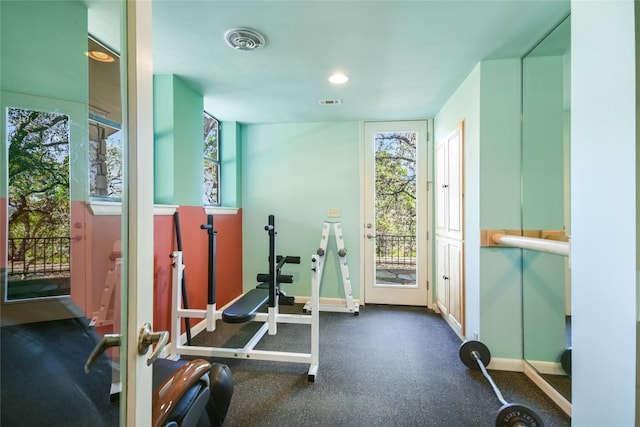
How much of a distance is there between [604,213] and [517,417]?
1110mm

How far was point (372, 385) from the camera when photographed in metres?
1.92

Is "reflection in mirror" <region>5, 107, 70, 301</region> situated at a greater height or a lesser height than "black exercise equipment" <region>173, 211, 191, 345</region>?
greater

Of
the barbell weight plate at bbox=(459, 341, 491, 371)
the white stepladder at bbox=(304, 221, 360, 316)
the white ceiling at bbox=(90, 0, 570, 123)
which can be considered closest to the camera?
the white ceiling at bbox=(90, 0, 570, 123)

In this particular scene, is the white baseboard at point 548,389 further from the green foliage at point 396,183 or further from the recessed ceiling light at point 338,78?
the recessed ceiling light at point 338,78

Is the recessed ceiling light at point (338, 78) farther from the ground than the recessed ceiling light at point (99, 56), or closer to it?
farther from the ground

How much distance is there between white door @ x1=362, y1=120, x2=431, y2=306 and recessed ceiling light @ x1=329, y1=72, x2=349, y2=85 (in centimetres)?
121

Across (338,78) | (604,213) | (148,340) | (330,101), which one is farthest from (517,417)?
(330,101)

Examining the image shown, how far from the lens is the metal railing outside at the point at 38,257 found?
610mm

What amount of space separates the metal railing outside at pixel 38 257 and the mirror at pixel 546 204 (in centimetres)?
268

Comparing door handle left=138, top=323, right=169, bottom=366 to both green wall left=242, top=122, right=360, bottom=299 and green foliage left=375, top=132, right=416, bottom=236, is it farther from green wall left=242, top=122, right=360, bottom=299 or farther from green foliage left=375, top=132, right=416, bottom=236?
green foliage left=375, top=132, right=416, bottom=236

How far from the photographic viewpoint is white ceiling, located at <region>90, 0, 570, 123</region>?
156 centimetres

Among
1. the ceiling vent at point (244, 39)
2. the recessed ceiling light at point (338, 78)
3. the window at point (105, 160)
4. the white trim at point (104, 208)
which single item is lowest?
the white trim at point (104, 208)

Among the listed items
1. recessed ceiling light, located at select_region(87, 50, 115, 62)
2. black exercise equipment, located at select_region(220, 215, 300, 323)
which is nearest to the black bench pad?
black exercise equipment, located at select_region(220, 215, 300, 323)

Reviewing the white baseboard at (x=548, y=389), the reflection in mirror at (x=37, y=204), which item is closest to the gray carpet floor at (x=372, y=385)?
the white baseboard at (x=548, y=389)
